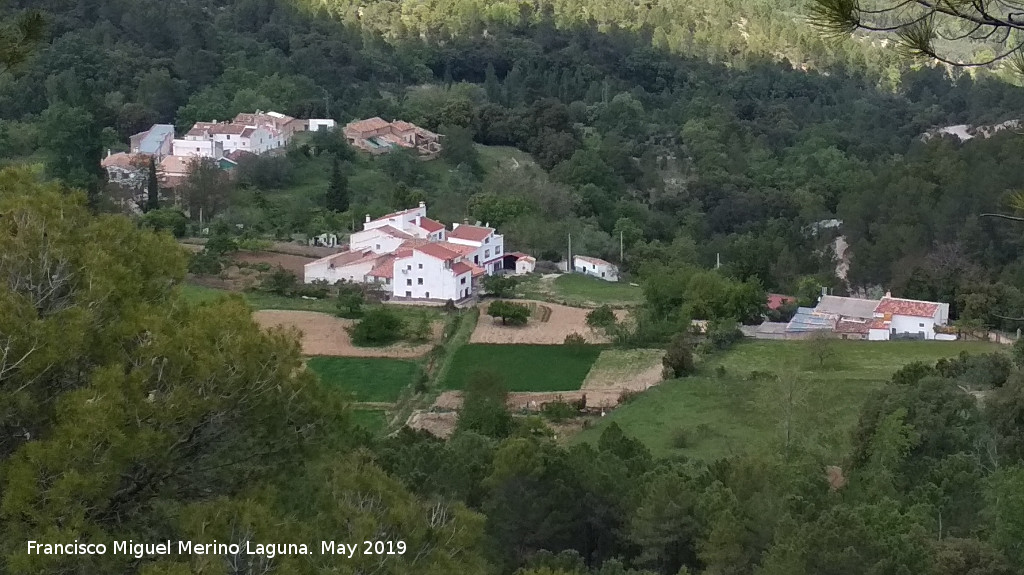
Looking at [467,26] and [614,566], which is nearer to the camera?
[614,566]

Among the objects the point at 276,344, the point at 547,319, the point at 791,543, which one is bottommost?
the point at 547,319

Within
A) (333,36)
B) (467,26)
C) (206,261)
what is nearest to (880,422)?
(206,261)

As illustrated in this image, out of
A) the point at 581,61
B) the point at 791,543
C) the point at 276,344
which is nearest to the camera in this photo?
the point at 276,344

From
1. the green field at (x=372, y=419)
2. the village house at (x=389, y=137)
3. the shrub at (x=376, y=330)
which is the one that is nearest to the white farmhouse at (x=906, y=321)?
the shrub at (x=376, y=330)

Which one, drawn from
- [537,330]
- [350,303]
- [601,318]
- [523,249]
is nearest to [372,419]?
[350,303]

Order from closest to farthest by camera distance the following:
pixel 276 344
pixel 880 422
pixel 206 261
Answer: pixel 276 344, pixel 880 422, pixel 206 261

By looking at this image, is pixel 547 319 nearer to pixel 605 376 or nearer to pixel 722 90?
pixel 605 376

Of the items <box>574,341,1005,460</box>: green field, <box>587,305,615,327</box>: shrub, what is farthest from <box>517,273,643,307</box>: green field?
<box>574,341,1005,460</box>: green field

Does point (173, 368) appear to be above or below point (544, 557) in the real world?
above
